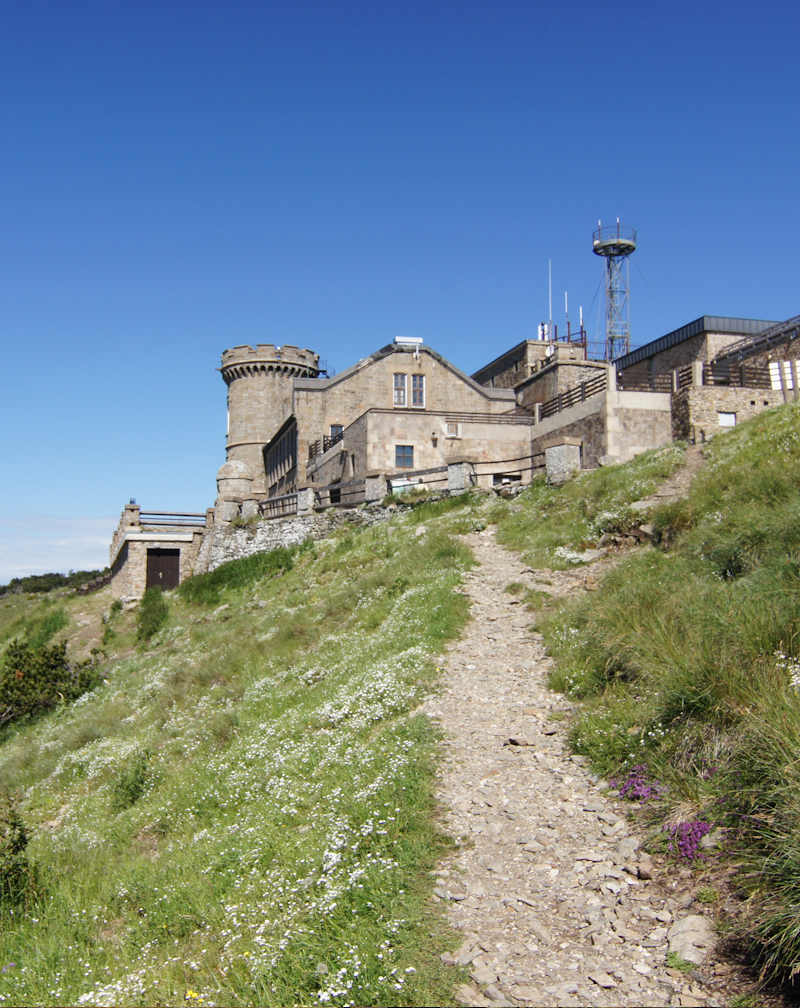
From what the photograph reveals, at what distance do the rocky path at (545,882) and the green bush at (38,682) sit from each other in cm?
1527

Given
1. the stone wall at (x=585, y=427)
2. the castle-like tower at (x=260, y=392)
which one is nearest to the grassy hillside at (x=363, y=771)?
the stone wall at (x=585, y=427)

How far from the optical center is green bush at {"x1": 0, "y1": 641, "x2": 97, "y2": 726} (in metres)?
22.4

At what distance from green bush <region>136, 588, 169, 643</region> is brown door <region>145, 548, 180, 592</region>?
3736 mm

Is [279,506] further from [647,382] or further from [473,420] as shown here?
[647,382]

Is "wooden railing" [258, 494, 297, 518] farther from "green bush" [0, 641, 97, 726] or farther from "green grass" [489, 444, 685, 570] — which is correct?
"green bush" [0, 641, 97, 726]

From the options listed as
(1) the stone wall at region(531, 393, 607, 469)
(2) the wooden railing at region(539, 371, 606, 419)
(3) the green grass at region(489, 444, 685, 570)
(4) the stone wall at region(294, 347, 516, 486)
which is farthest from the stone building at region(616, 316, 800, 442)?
(4) the stone wall at region(294, 347, 516, 486)

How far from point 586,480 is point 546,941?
2019 cm

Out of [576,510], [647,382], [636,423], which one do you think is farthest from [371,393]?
[576,510]

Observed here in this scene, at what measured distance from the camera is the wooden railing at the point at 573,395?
3488cm

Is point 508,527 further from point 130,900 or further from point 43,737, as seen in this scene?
point 130,900

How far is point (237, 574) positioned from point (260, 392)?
86.1 ft

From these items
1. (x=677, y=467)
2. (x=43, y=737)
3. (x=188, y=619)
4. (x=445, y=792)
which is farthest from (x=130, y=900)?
(x=188, y=619)

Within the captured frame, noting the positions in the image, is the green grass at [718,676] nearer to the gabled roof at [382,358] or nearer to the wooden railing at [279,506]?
the wooden railing at [279,506]

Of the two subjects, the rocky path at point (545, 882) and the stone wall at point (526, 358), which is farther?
the stone wall at point (526, 358)
